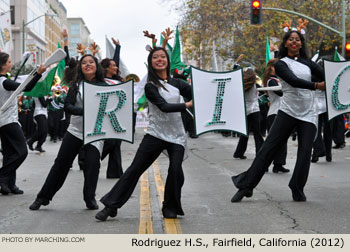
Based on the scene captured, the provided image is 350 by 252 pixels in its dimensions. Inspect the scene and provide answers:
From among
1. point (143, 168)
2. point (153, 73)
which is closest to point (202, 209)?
point (143, 168)

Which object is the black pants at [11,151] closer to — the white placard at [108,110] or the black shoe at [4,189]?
the black shoe at [4,189]

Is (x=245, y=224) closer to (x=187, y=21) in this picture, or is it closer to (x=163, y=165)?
(x=163, y=165)

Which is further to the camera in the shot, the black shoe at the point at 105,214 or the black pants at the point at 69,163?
the black pants at the point at 69,163

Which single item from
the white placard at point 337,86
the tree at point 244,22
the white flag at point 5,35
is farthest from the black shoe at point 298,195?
the tree at point 244,22

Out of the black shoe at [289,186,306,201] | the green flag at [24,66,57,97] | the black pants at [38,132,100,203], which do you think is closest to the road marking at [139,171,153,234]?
the black pants at [38,132,100,203]

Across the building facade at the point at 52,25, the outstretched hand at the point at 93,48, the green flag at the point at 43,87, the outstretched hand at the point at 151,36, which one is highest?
the outstretched hand at the point at 151,36

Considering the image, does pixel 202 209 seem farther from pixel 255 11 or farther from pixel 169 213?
pixel 255 11

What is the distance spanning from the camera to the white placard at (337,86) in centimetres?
821

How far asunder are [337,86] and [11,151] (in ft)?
14.4

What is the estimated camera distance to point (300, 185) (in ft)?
27.0

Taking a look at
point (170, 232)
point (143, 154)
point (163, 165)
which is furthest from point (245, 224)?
point (163, 165)

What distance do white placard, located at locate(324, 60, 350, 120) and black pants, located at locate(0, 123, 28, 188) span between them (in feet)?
13.4

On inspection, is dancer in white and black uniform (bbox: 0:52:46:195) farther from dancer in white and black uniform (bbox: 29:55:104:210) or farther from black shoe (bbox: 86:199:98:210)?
black shoe (bbox: 86:199:98:210)

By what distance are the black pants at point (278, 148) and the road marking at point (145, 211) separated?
1.12m
